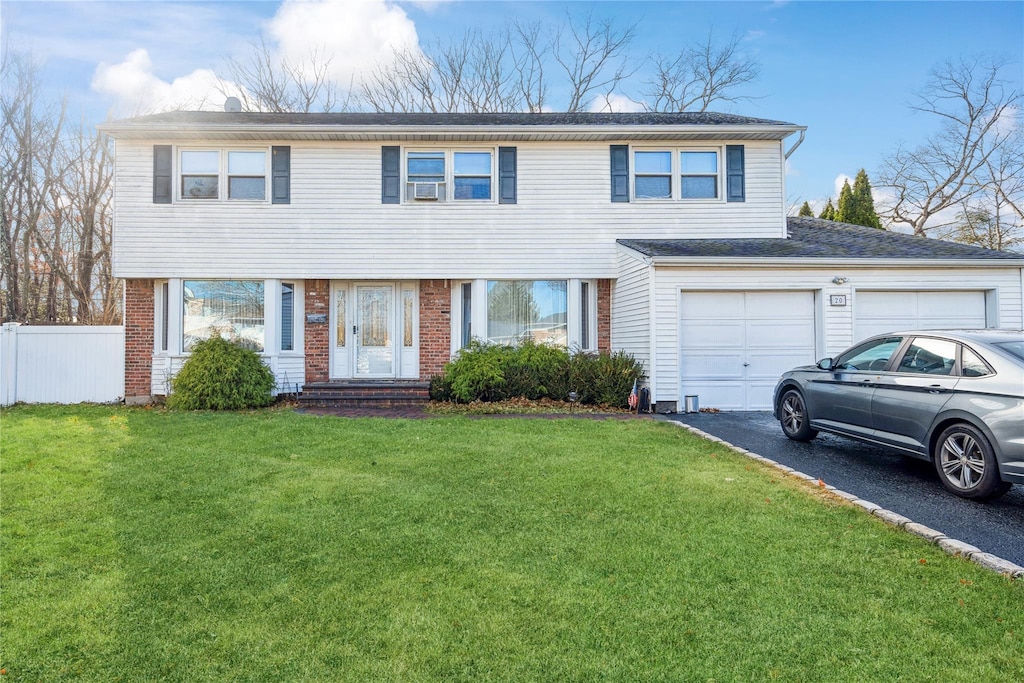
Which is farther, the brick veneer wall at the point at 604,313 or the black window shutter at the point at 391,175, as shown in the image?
the brick veneer wall at the point at 604,313

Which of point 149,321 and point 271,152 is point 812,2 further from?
point 149,321

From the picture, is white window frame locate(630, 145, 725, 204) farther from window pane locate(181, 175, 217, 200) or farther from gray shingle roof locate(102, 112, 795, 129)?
window pane locate(181, 175, 217, 200)

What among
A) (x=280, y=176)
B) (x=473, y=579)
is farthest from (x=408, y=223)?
(x=473, y=579)

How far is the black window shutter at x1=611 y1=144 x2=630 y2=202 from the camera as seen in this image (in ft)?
40.2

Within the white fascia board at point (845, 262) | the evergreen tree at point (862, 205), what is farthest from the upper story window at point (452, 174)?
the evergreen tree at point (862, 205)

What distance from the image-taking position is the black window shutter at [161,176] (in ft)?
39.2

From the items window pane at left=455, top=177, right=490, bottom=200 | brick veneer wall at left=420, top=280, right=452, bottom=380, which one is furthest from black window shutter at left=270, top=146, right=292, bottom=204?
window pane at left=455, top=177, right=490, bottom=200

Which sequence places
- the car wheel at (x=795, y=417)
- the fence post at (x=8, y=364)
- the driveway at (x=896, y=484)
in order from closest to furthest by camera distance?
the driveway at (x=896, y=484) → the car wheel at (x=795, y=417) → the fence post at (x=8, y=364)

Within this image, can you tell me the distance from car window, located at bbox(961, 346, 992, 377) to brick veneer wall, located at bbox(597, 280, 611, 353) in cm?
756

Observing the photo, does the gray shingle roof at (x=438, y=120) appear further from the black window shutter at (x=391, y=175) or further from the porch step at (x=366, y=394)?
the porch step at (x=366, y=394)

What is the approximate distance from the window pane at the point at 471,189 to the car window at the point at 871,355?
8069 millimetres

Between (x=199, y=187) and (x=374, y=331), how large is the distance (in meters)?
4.95

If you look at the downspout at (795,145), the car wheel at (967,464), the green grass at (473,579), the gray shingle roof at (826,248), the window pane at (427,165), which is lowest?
the green grass at (473,579)

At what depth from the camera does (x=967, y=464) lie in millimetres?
4914
